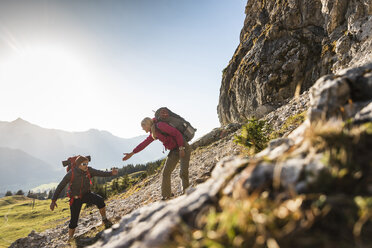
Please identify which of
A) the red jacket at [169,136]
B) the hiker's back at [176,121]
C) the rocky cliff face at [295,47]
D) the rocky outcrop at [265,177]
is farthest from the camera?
the rocky cliff face at [295,47]

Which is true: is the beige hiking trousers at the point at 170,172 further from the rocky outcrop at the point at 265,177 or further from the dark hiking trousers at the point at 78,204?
the rocky outcrop at the point at 265,177

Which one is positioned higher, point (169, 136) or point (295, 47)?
point (295, 47)

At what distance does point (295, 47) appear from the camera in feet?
93.3

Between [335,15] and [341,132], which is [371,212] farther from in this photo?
[335,15]

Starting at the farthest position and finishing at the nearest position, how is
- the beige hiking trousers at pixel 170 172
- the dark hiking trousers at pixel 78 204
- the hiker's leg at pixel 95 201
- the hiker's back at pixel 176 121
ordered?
the hiker's leg at pixel 95 201 → the dark hiking trousers at pixel 78 204 → the hiker's back at pixel 176 121 → the beige hiking trousers at pixel 170 172

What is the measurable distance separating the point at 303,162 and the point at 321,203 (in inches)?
18.7

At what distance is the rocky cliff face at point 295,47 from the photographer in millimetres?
19297

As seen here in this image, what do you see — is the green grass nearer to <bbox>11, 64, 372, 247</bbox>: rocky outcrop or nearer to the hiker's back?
the hiker's back

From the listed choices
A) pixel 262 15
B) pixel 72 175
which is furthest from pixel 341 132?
pixel 262 15

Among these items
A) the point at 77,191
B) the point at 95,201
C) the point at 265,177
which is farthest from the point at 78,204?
the point at 265,177

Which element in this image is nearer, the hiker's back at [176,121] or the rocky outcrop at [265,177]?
the rocky outcrop at [265,177]

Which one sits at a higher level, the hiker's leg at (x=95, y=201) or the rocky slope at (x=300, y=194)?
the rocky slope at (x=300, y=194)

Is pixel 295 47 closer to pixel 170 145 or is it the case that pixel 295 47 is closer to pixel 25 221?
pixel 170 145

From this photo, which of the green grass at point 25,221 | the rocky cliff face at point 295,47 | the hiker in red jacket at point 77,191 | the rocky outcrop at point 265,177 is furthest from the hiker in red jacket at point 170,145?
the green grass at point 25,221
